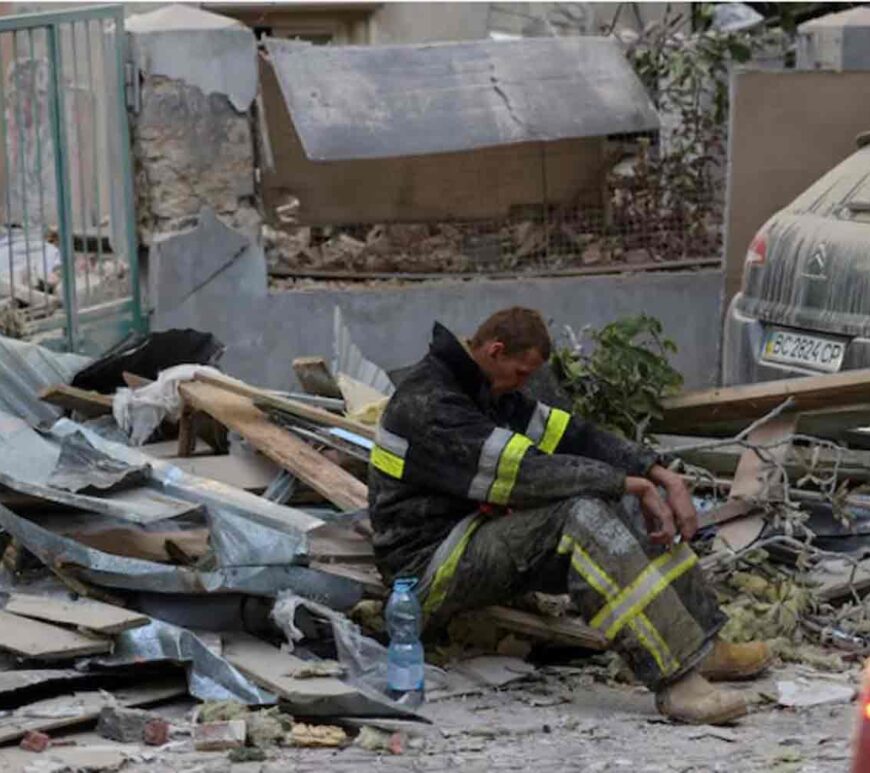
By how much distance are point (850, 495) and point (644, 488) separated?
1.67m

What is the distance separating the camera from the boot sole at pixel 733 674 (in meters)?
6.64

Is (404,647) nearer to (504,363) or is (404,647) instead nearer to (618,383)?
(504,363)

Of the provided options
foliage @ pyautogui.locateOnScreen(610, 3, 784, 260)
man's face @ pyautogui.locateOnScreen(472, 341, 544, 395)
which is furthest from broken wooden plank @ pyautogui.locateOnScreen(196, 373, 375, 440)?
foliage @ pyautogui.locateOnScreen(610, 3, 784, 260)

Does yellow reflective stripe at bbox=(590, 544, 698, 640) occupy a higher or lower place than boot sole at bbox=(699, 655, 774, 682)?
higher

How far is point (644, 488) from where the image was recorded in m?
6.36

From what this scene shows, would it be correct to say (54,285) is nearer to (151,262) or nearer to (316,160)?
(151,262)

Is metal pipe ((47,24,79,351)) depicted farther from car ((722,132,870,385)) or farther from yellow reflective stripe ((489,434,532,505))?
yellow reflective stripe ((489,434,532,505))

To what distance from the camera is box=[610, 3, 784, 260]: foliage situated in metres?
11.9

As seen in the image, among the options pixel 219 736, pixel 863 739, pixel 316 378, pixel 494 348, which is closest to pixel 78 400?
pixel 316 378

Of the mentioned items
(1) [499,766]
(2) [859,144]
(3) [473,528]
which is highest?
(2) [859,144]

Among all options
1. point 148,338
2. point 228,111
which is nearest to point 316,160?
point 228,111

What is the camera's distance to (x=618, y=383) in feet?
25.6

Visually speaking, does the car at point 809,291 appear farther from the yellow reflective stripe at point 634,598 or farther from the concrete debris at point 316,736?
the concrete debris at point 316,736

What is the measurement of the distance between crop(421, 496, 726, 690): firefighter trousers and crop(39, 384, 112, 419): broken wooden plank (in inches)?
90.0
